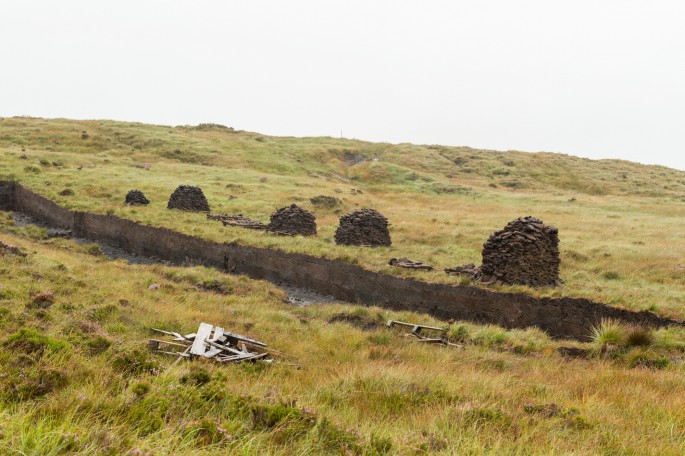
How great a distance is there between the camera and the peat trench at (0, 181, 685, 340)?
13.5m

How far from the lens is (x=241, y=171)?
50.0m

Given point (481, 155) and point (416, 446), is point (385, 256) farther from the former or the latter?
point (481, 155)

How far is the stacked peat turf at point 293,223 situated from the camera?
974 inches

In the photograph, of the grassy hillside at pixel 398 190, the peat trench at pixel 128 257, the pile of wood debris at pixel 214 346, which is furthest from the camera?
the grassy hillside at pixel 398 190

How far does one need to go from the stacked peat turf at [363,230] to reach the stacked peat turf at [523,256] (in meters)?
7.47

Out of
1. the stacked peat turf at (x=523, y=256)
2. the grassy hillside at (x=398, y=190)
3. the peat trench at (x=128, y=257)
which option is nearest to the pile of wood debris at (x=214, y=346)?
the peat trench at (x=128, y=257)

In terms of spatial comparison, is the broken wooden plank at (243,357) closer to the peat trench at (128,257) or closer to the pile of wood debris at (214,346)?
the pile of wood debris at (214,346)

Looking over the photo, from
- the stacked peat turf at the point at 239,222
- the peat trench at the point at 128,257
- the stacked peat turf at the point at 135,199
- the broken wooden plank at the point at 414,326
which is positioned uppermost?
the stacked peat turf at the point at 135,199

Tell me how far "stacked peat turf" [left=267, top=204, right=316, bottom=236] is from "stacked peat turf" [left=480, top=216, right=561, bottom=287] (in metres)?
10.9

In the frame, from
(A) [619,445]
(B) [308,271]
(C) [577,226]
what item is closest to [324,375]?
(A) [619,445]

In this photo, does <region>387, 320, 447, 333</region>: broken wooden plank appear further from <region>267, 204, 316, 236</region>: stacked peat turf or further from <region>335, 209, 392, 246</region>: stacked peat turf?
<region>267, 204, 316, 236</region>: stacked peat turf

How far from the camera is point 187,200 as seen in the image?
98.3 ft

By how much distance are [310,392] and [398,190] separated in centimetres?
4671

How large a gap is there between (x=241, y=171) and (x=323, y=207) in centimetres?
1771
